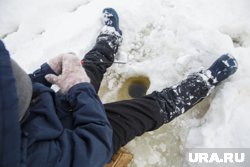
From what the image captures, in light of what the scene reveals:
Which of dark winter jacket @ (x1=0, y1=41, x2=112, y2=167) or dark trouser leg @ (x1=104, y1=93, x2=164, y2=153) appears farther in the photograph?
dark trouser leg @ (x1=104, y1=93, x2=164, y2=153)

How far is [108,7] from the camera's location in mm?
2270

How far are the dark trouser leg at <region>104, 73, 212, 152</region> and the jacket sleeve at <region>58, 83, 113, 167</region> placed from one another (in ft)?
0.63

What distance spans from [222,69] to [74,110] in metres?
0.88

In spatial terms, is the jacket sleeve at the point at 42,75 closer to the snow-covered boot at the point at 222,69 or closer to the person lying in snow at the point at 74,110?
the person lying in snow at the point at 74,110

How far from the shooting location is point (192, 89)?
5.71ft

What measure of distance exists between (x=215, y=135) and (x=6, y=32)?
180 cm

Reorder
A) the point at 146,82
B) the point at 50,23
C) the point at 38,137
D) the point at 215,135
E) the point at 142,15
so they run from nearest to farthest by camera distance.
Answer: the point at 38,137
the point at 215,135
the point at 146,82
the point at 142,15
the point at 50,23

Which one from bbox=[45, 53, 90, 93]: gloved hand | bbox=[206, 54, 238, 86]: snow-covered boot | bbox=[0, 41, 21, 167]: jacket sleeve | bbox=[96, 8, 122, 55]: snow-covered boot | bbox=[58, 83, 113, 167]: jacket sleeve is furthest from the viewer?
bbox=[96, 8, 122, 55]: snow-covered boot

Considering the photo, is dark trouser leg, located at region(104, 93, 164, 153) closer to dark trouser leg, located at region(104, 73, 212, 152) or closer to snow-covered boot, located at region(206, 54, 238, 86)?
dark trouser leg, located at region(104, 73, 212, 152)

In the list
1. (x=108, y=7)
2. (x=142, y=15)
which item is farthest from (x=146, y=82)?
(x=108, y=7)

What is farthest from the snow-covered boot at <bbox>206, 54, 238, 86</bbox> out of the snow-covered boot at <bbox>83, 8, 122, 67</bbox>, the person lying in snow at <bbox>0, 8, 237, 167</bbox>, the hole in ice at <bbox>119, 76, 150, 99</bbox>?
the snow-covered boot at <bbox>83, 8, 122, 67</bbox>

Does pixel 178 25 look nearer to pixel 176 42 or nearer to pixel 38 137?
pixel 176 42

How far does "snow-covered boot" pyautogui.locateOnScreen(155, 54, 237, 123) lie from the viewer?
5.42ft

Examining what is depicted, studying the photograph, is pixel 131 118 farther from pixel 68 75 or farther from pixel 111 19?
pixel 111 19
